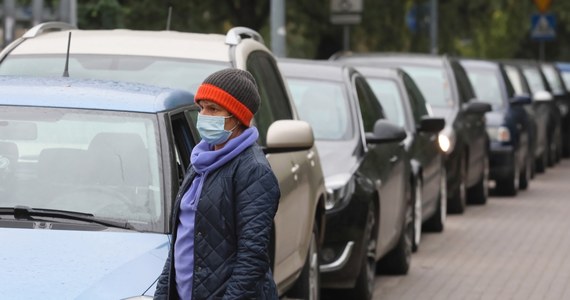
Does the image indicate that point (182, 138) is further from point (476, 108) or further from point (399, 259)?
point (476, 108)

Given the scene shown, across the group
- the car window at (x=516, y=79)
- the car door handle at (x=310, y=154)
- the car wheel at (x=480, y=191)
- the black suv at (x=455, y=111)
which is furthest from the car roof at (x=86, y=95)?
the car window at (x=516, y=79)

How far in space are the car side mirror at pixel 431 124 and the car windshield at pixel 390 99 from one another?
0.17 metres

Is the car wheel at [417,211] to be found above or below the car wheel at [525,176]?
above

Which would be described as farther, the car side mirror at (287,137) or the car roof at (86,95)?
the car side mirror at (287,137)

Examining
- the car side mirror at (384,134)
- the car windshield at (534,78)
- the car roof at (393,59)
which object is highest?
the car side mirror at (384,134)

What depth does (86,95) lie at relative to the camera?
7.32 m

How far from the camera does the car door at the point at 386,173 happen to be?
482 inches

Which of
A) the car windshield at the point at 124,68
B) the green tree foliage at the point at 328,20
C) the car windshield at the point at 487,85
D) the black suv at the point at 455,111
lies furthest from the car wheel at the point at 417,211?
the car windshield at the point at 487,85

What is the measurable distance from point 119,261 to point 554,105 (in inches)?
954

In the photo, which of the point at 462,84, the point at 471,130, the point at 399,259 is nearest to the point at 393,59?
the point at 462,84

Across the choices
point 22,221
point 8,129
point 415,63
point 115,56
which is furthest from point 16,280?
point 415,63

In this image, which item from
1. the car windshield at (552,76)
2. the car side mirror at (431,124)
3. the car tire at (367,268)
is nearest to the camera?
the car tire at (367,268)

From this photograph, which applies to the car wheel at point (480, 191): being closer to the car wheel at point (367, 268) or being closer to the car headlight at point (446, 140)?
the car headlight at point (446, 140)

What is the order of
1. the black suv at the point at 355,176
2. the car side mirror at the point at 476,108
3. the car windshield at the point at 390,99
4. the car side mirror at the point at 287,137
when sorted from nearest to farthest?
1. the car side mirror at the point at 287,137
2. the black suv at the point at 355,176
3. the car windshield at the point at 390,99
4. the car side mirror at the point at 476,108
